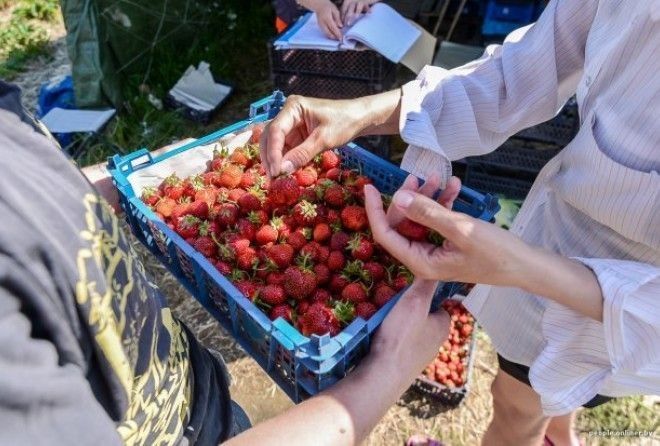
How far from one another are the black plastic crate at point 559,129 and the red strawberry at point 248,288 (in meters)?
2.07

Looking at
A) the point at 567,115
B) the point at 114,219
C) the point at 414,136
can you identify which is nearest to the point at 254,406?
the point at 414,136

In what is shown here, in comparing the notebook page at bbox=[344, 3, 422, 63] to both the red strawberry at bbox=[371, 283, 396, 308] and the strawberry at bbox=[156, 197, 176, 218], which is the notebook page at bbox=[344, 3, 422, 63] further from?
the red strawberry at bbox=[371, 283, 396, 308]

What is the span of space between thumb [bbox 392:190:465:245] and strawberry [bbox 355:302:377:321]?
0.37 m

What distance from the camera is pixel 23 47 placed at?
5.18 meters

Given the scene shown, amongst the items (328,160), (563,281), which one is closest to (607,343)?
(563,281)

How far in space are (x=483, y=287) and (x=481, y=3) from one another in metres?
3.22

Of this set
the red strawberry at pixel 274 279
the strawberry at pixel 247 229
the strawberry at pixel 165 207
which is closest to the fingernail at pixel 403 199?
the red strawberry at pixel 274 279

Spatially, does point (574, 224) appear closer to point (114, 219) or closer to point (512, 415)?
point (512, 415)

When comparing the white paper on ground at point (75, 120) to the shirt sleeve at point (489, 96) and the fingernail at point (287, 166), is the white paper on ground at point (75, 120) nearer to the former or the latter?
the fingernail at point (287, 166)

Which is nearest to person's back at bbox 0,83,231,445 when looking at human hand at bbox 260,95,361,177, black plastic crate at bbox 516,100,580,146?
human hand at bbox 260,95,361,177

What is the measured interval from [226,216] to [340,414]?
32.4 inches

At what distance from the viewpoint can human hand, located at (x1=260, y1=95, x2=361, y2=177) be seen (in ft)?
4.70

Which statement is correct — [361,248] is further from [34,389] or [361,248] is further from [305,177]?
[34,389]

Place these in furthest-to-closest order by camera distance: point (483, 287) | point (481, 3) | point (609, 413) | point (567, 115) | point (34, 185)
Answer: point (481, 3), point (567, 115), point (609, 413), point (483, 287), point (34, 185)
